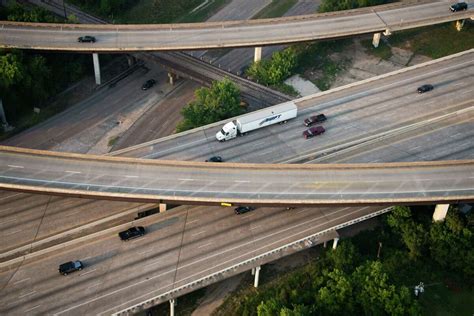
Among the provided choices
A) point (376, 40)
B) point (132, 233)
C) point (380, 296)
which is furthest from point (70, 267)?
point (376, 40)

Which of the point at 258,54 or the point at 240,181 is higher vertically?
the point at 258,54

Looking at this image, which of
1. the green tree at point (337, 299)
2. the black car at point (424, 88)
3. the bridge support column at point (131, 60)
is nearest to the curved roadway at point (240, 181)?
the green tree at point (337, 299)

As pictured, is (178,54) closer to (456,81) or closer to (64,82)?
(64,82)

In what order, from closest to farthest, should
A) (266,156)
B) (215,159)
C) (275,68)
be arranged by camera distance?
(215,159)
(266,156)
(275,68)

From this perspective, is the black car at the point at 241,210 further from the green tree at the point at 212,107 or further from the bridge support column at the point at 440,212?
the bridge support column at the point at 440,212

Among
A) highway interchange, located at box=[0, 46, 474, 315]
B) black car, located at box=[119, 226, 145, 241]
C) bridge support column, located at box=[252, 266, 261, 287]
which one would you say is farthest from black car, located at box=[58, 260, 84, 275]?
bridge support column, located at box=[252, 266, 261, 287]

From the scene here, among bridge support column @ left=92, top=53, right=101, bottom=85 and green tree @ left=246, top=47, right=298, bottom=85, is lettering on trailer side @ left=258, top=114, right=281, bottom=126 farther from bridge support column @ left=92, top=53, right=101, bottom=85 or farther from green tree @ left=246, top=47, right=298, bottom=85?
bridge support column @ left=92, top=53, right=101, bottom=85

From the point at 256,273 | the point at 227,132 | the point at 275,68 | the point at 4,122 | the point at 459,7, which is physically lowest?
the point at 256,273

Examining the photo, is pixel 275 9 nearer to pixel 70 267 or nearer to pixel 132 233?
pixel 132 233
